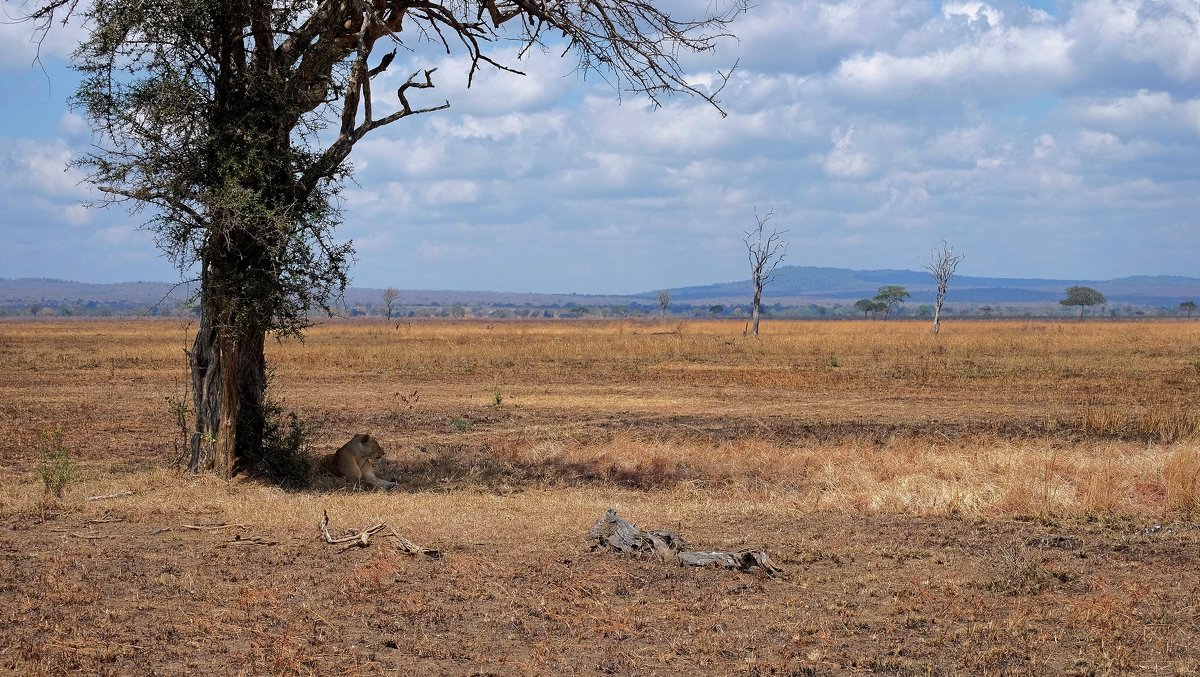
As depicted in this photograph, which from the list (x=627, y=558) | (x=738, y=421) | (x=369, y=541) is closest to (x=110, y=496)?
(x=369, y=541)

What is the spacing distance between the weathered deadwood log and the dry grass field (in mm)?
139

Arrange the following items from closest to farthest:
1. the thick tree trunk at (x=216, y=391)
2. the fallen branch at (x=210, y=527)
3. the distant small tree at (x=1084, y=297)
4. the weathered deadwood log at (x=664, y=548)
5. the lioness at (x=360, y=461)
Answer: the weathered deadwood log at (x=664, y=548) < the fallen branch at (x=210, y=527) < the thick tree trunk at (x=216, y=391) < the lioness at (x=360, y=461) < the distant small tree at (x=1084, y=297)

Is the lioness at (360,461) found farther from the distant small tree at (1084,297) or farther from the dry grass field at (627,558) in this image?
the distant small tree at (1084,297)

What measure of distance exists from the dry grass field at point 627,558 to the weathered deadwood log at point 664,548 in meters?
0.14

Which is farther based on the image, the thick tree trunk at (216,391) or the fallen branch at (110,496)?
the thick tree trunk at (216,391)

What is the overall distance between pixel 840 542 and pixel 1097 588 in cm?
215

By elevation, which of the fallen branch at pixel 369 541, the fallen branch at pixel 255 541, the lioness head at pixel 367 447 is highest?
the lioness head at pixel 367 447

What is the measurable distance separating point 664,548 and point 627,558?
0.30m

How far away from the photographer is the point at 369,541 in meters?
9.30

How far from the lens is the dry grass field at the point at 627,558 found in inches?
259

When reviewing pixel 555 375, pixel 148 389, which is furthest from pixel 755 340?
pixel 148 389

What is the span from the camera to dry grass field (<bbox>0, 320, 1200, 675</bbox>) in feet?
21.6

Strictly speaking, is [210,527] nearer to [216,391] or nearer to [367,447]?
[216,391]

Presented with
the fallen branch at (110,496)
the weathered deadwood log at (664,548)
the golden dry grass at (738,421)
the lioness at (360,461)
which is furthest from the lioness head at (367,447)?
the weathered deadwood log at (664,548)
